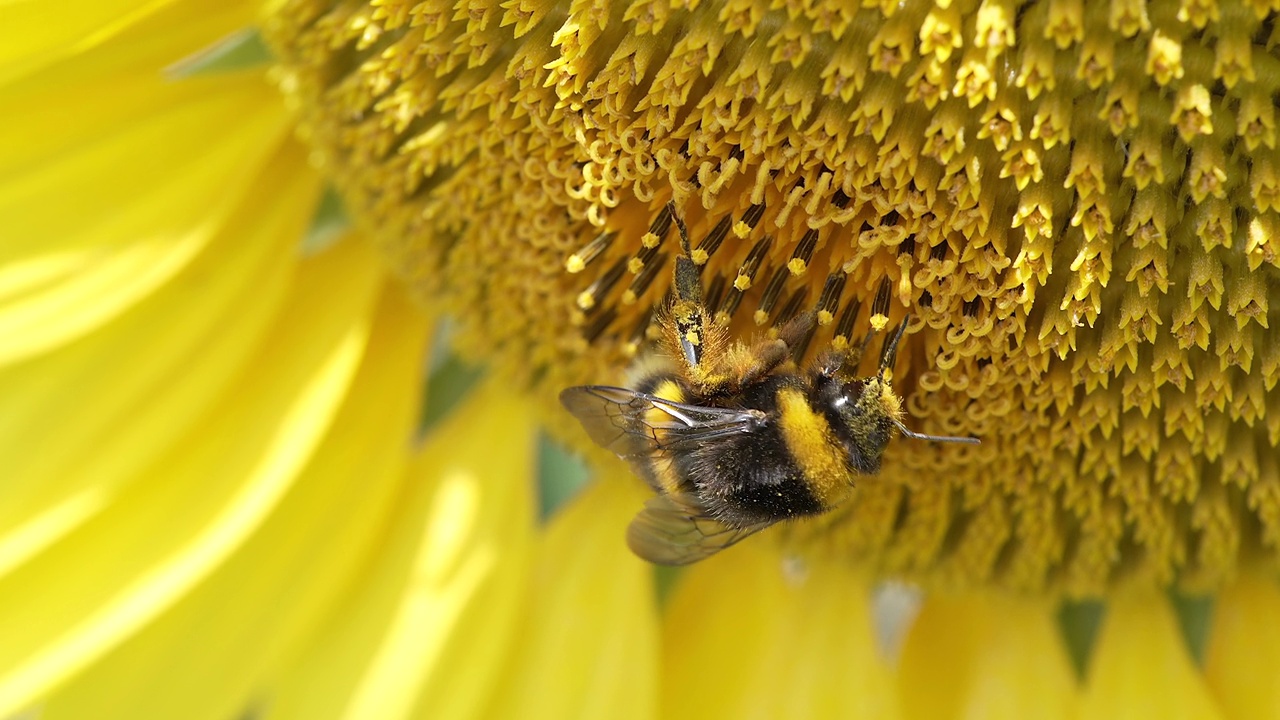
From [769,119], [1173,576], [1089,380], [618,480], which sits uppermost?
[769,119]

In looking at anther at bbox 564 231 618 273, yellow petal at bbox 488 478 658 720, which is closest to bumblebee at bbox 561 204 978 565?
anther at bbox 564 231 618 273

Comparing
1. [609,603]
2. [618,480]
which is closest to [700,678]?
[609,603]

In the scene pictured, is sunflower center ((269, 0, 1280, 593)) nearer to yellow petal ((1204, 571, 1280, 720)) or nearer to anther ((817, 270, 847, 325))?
anther ((817, 270, 847, 325))

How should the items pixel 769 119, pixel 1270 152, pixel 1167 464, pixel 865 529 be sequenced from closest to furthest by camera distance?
pixel 1270 152 < pixel 769 119 < pixel 1167 464 < pixel 865 529

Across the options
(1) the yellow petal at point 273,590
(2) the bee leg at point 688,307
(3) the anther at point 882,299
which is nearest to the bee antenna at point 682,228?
(2) the bee leg at point 688,307

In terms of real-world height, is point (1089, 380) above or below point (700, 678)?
above

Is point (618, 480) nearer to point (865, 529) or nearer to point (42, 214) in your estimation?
point (865, 529)
